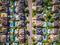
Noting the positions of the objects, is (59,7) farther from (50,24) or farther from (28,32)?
(28,32)

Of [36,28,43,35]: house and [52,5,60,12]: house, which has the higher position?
[52,5,60,12]: house

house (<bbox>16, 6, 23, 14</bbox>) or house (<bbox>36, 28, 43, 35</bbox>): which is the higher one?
house (<bbox>16, 6, 23, 14</bbox>)

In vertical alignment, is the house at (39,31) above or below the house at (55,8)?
below

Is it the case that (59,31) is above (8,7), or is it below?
below

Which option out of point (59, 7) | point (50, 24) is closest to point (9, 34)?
point (50, 24)

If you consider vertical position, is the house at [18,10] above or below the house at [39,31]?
above

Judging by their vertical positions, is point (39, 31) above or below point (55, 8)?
below

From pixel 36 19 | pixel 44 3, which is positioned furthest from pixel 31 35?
pixel 44 3

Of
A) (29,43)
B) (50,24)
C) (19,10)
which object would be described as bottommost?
(29,43)

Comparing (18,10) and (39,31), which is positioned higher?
(18,10)
